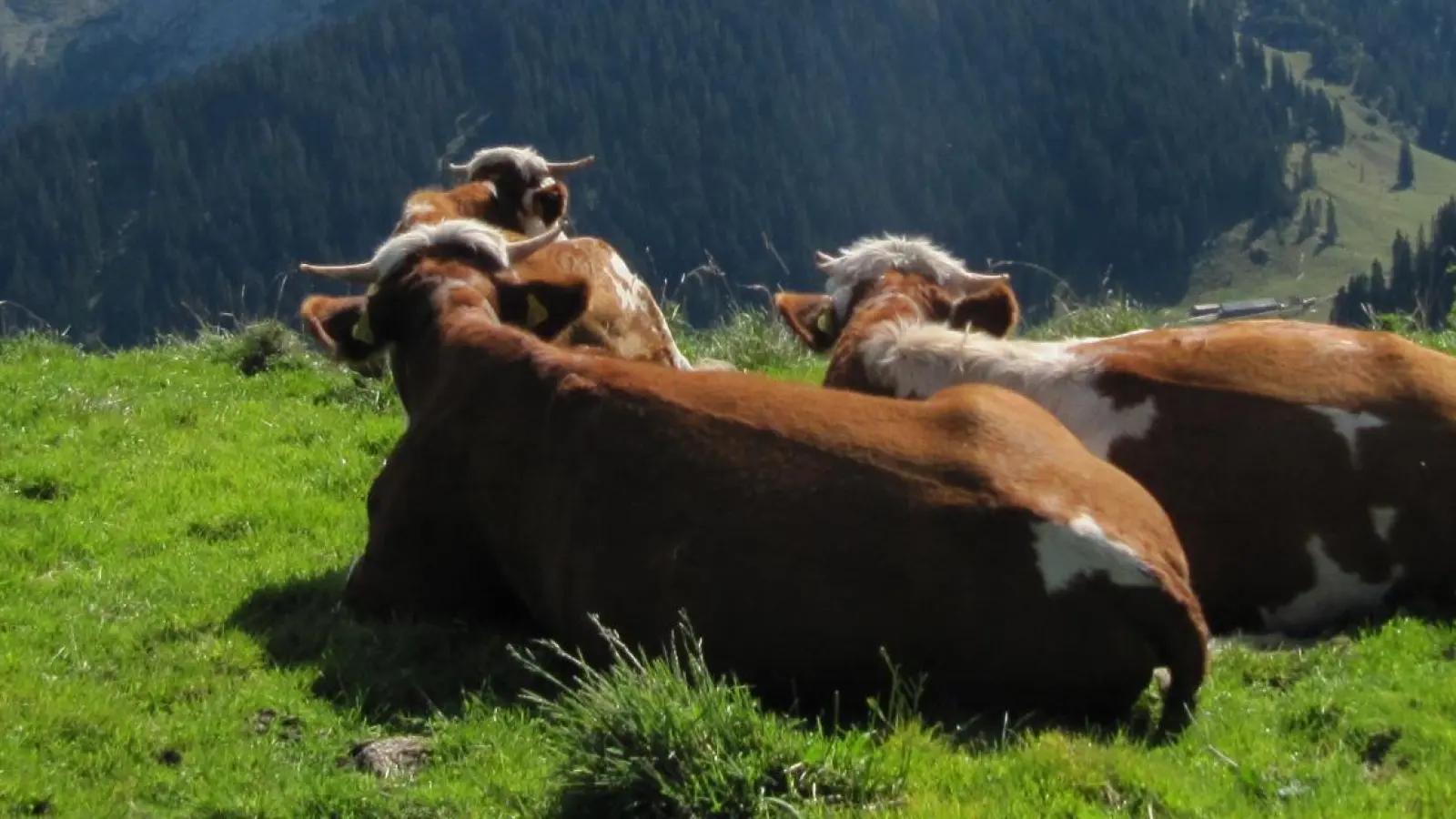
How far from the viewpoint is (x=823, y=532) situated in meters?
7.21

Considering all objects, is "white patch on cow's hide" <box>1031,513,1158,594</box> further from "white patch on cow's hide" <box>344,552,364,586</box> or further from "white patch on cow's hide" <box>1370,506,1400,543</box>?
"white patch on cow's hide" <box>344,552,364,586</box>

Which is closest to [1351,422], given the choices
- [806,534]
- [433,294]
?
[806,534]

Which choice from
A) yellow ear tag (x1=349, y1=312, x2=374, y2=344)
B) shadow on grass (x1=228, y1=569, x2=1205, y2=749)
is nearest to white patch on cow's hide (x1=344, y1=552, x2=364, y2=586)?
shadow on grass (x1=228, y1=569, x2=1205, y2=749)

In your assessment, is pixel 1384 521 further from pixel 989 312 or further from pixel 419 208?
pixel 419 208

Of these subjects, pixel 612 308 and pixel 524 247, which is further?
pixel 612 308

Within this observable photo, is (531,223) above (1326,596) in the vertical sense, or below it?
below

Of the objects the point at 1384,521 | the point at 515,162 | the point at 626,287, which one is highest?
the point at 1384,521

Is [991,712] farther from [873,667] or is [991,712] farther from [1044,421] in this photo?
[1044,421]

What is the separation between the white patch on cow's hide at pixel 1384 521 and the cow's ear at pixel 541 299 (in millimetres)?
4432

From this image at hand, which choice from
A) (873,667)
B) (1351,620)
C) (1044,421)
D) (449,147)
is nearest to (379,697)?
(873,667)

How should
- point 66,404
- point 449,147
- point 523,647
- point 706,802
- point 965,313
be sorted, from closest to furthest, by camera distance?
point 706,802, point 523,647, point 965,313, point 66,404, point 449,147

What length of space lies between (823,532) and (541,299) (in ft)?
12.8

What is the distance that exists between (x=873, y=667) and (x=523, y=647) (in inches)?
84.3

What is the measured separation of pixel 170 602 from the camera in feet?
31.3
